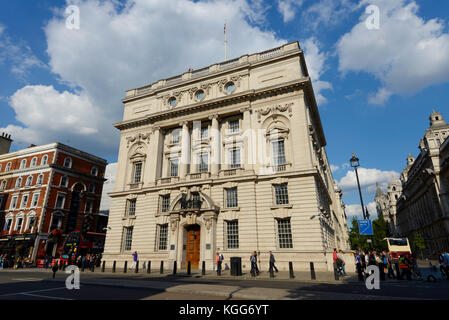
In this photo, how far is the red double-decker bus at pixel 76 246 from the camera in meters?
28.9

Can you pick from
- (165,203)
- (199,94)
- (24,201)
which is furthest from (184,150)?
(24,201)

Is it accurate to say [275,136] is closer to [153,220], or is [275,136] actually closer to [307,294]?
[153,220]

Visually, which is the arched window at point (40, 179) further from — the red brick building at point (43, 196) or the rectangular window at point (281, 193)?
the rectangular window at point (281, 193)

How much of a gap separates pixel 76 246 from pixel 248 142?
23.1 meters

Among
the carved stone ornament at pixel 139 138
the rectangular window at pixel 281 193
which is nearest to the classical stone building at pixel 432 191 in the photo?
the rectangular window at pixel 281 193

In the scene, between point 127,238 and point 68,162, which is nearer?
point 127,238

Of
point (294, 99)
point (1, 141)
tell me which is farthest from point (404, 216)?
point (1, 141)

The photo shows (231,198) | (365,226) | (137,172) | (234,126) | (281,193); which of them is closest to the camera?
(365,226)

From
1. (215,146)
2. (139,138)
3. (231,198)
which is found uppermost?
(139,138)

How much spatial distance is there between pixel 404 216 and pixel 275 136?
341 ft

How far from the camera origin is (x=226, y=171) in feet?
88.0

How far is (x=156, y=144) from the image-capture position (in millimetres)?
31562

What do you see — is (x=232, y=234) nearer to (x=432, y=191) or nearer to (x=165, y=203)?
(x=165, y=203)

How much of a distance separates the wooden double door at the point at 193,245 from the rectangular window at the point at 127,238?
25.6 feet
